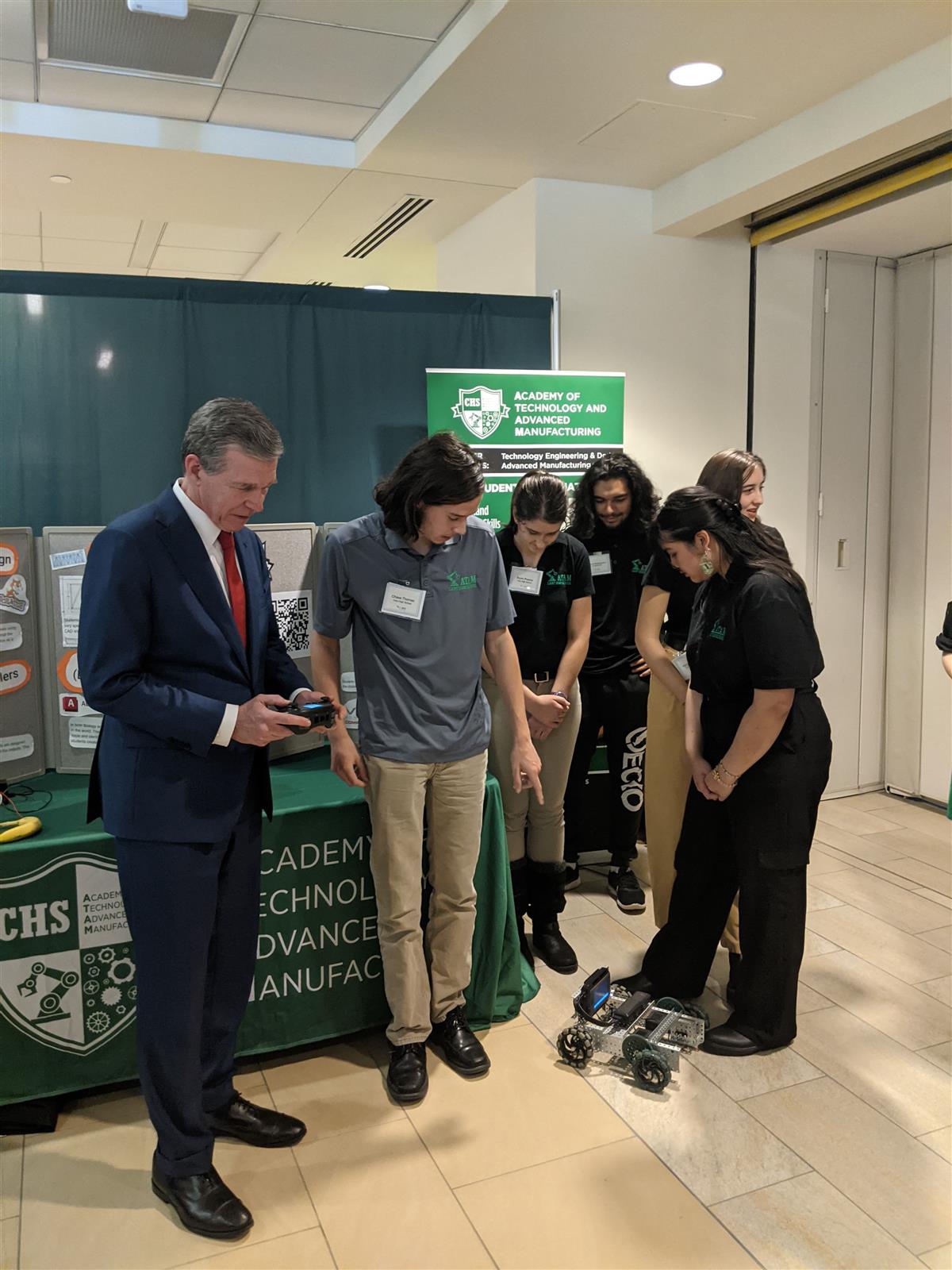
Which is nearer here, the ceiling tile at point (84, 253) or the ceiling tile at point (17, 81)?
the ceiling tile at point (17, 81)

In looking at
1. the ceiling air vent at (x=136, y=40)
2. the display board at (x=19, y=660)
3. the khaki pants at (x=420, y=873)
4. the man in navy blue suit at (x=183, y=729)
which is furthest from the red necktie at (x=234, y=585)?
the ceiling air vent at (x=136, y=40)

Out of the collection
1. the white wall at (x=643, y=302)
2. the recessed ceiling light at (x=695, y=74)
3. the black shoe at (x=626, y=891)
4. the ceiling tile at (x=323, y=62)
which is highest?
the ceiling tile at (x=323, y=62)

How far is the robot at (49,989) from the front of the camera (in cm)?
226

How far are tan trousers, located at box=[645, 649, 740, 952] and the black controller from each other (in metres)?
1.31

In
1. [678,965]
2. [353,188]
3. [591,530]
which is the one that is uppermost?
[353,188]

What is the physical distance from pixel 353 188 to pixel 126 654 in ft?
11.1

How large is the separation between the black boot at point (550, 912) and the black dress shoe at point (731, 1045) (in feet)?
1.84

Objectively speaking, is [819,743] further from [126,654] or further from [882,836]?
[882,836]

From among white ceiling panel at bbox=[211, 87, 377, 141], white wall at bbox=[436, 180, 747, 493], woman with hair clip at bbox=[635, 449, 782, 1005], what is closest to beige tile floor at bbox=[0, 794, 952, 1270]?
woman with hair clip at bbox=[635, 449, 782, 1005]

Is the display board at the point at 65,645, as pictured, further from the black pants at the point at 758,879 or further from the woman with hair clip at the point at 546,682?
the black pants at the point at 758,879

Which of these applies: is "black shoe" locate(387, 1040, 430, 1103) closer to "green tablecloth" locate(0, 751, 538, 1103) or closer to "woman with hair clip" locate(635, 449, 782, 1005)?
"green tablecloth" locate(0, 751, 538, 1103)

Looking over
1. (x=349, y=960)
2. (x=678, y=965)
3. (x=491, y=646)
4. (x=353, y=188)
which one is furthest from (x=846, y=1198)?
(x=353, y=188)

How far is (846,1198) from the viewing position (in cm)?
205

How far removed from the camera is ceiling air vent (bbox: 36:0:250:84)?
3049 millimetres
